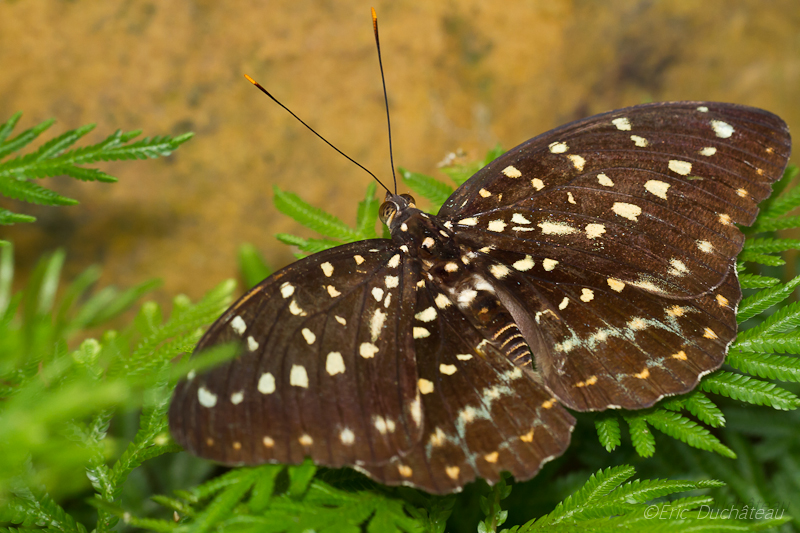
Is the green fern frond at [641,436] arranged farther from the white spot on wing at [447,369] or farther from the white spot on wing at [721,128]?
the white spot on wing at [721,128]

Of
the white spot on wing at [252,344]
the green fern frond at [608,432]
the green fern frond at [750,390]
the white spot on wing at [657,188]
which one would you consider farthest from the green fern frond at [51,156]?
the green fern frond at [750,390]

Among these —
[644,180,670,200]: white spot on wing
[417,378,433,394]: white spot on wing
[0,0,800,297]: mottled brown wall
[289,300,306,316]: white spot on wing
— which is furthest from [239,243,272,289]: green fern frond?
[644,180,670,200]: white spot on wing

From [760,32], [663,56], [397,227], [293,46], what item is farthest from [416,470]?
[760,32]

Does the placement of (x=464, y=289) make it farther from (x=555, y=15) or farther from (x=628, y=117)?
(x=555, y=15)

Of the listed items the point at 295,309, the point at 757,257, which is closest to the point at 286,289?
the point at 295,309

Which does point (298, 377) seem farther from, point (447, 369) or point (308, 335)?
point (447, 369)

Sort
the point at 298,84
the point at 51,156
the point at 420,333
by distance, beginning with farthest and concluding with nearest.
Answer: the point at 298,84 → the point at 51,156 → the point at 420,333
